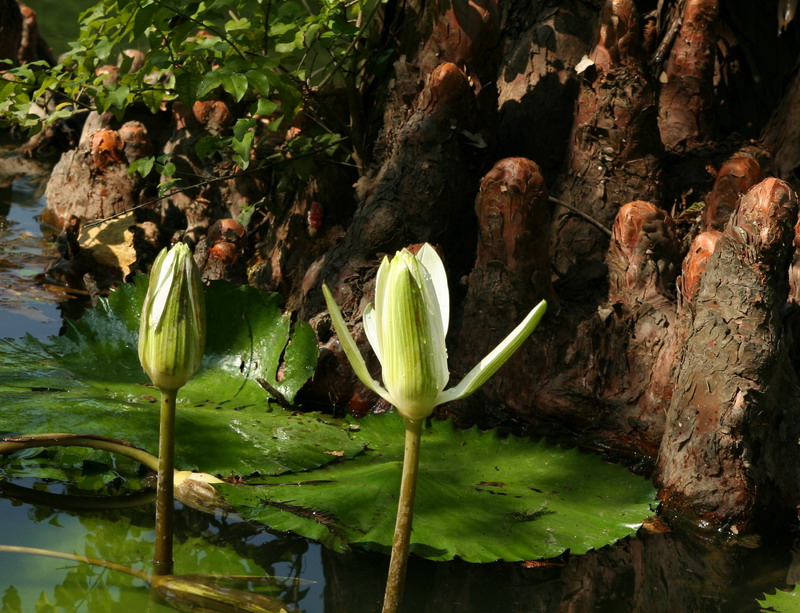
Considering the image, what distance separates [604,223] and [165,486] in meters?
1.85

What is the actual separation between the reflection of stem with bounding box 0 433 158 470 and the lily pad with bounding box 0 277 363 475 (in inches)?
10.7

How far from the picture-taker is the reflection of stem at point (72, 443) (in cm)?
179

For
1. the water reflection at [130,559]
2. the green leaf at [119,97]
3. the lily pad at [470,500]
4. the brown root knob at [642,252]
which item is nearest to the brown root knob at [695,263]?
the brown root knob at [642,252]

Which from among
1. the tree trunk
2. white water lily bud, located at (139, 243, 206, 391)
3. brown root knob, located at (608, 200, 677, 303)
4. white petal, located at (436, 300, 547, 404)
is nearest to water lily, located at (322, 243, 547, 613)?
white petal, located at (436, 300, 547, 404)

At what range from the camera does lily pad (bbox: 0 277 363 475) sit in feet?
7.15

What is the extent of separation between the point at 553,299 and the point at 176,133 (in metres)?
2.46

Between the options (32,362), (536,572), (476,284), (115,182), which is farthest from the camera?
(115,182)

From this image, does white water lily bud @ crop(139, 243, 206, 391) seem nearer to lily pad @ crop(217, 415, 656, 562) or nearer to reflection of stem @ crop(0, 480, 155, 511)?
lily pad @ crop(217, 415, 656, 562)

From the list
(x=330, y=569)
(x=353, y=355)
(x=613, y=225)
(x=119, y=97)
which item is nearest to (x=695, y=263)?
(x=613, y=225)

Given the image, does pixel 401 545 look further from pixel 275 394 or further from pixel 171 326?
pixel 275 394

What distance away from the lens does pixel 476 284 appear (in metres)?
2.75

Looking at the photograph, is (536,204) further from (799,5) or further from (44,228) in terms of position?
(44,228)

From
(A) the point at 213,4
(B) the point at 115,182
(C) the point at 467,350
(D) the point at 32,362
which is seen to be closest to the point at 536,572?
(C) the point at 467,350

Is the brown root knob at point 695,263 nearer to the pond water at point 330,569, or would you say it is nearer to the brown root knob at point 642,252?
the brown root knob at point 642,252
